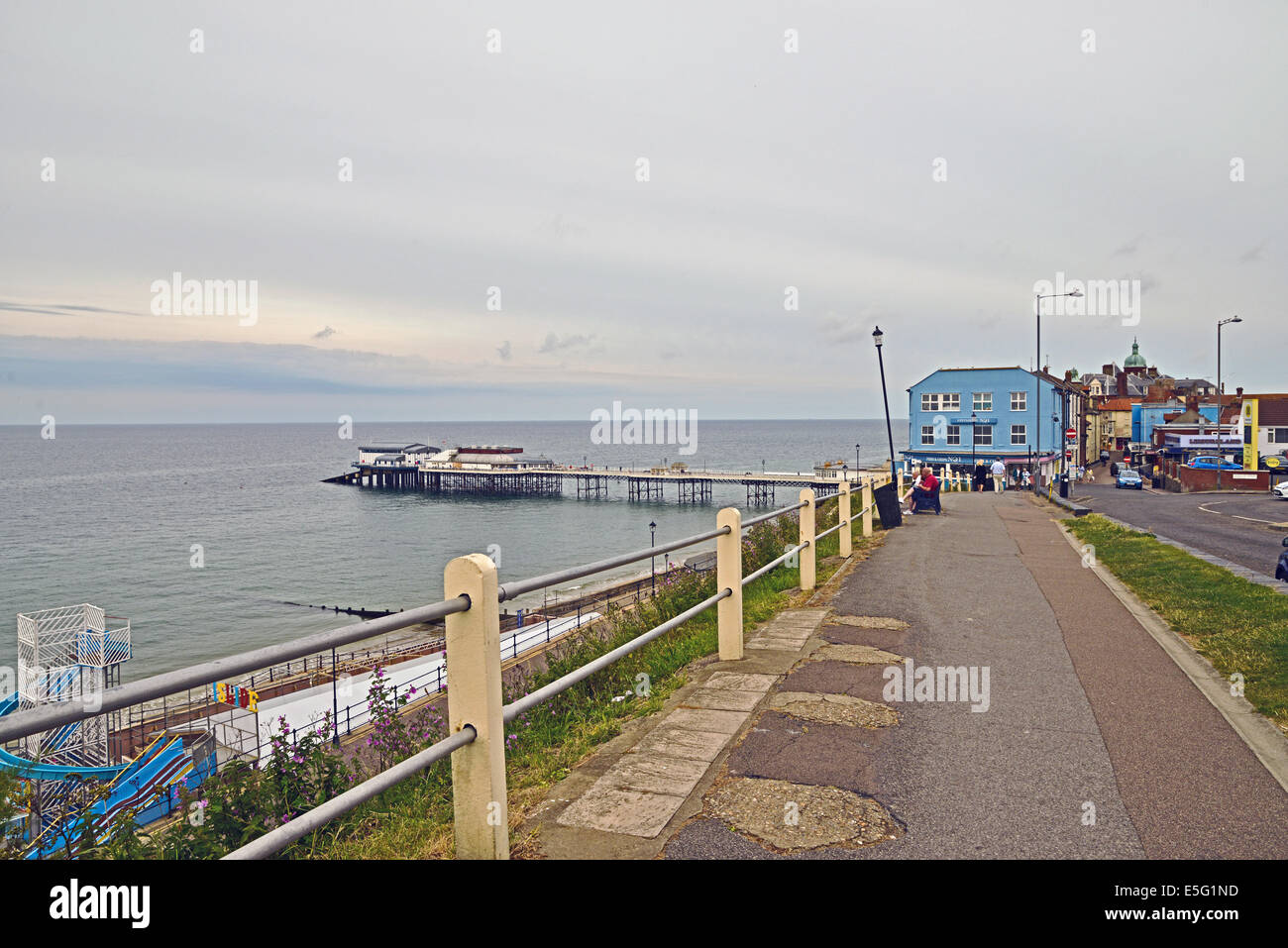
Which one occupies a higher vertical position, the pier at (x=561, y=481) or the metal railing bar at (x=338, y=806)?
the metal railing bar at (x=338, y=806)

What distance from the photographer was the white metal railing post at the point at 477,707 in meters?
3.07

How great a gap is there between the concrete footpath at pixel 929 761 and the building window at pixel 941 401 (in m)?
61.4

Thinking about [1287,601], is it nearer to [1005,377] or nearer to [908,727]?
[908,727]

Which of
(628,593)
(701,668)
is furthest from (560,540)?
(701,668)

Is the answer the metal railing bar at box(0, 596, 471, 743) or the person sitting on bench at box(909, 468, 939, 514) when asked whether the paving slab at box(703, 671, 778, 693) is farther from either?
the person sitting on bench at box(909, 468, 939, 514)

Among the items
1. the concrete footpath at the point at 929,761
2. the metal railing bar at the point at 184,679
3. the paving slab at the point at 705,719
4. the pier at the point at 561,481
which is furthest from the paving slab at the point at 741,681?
the pier at the point at 561,481

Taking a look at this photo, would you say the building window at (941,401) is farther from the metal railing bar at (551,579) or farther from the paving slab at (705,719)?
the metal railing bar at (551,579)

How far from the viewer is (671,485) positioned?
411 feet

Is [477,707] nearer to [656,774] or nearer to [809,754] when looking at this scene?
[656,774]

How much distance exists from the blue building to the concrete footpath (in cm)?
6020

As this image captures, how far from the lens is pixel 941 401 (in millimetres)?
66375

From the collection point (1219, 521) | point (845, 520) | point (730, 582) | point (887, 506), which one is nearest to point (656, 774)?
point (730, 582)

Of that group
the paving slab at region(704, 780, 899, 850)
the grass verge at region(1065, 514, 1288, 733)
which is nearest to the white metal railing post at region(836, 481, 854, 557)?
the grass verge at region(1065, 514, 1288, 733)
